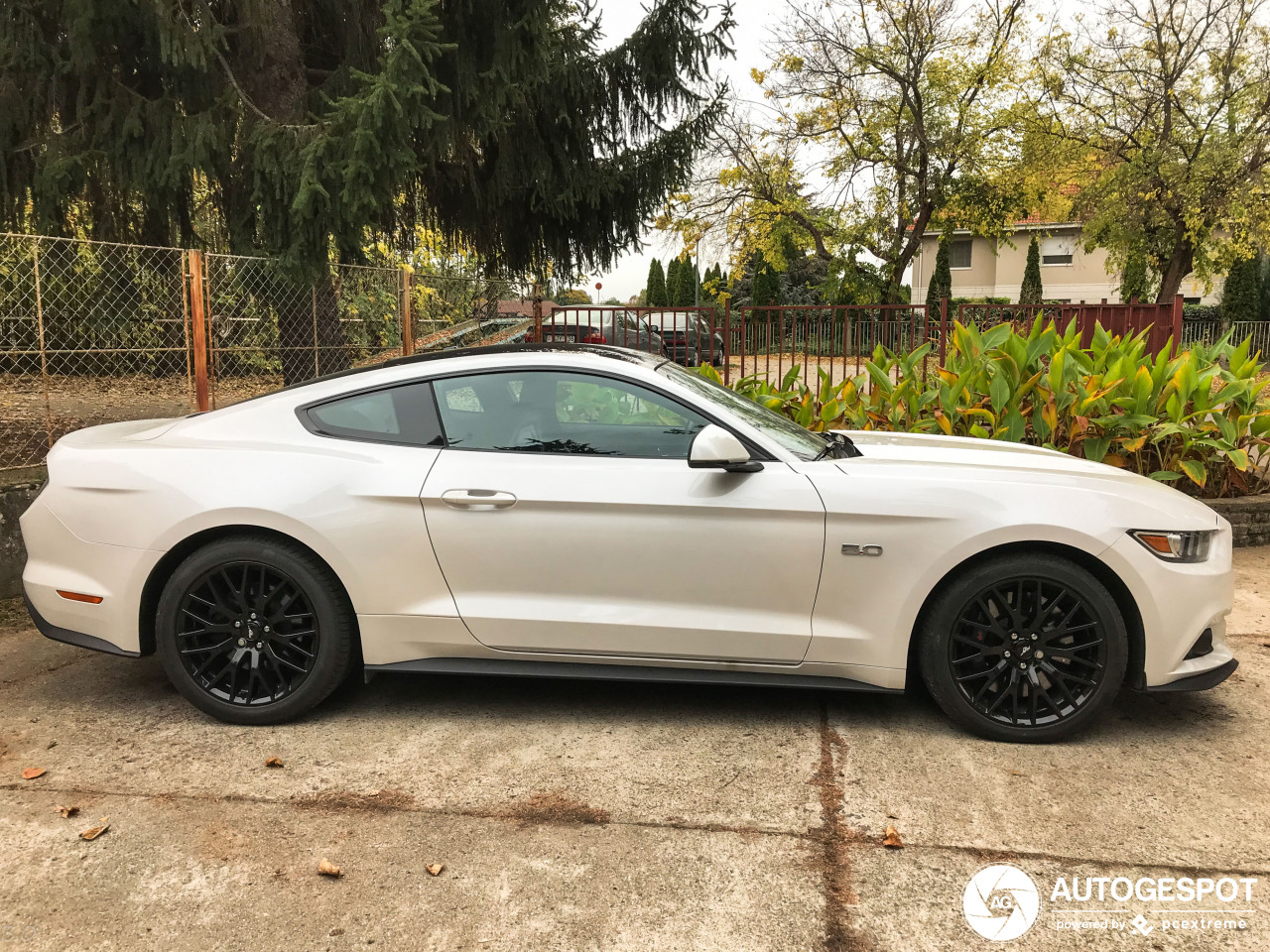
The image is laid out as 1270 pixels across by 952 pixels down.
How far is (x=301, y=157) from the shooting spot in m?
7.63

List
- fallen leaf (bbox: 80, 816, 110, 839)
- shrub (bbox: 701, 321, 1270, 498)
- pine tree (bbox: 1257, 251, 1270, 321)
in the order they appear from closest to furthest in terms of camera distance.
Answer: fallen leaf (bbox: 80, 816, 110, 839)
shrub (bbox: 701, 321, 1270, 498)
pine tree (bbox: 1257, 251, 1270, 321)

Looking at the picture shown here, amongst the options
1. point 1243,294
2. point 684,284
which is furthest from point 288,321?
point 684,284

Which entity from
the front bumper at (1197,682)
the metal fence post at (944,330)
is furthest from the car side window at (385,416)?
the metal fence post at (944,330)

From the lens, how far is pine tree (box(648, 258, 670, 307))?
5862cm

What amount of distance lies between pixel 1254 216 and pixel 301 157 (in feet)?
90.1

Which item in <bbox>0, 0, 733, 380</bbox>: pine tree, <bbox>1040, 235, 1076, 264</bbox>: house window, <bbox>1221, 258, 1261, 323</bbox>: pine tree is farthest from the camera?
<bbox>1040, 235, 1076, 264</bbox>: house window

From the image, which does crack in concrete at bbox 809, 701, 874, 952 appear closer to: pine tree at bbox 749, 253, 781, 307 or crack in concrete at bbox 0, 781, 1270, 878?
crack in concrete at bbox 0, 781, 1270, 878

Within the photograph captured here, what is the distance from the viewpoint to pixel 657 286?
59.7 meters

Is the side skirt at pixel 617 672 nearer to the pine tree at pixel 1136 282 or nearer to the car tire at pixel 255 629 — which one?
the car tire at pixel 255 629

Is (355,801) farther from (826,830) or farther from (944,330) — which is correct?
(944,330)

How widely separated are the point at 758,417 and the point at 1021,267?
46.9 m

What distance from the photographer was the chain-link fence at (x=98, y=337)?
6828 millimetres

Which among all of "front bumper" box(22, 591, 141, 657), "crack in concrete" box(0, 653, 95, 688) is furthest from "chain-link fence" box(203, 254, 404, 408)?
"front bumper" box(22, 591, 141, 657)

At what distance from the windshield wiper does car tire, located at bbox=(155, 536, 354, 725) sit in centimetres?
198
